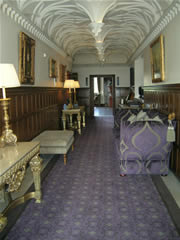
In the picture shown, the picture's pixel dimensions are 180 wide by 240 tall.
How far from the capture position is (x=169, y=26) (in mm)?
4523

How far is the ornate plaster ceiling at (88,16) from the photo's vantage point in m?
4.29

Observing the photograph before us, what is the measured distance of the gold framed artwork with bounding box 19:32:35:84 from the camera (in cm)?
438

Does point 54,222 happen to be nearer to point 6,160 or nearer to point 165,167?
point 6,160

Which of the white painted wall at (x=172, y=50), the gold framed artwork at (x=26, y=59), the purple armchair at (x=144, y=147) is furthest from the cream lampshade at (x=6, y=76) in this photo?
Result: the white painted wall at (x=172, y=50)

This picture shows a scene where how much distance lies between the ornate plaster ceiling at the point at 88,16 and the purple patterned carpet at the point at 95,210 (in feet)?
9.91

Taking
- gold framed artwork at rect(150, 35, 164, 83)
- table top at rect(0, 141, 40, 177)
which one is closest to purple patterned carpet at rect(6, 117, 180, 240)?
table top at rect(0, 141, 40, 177)

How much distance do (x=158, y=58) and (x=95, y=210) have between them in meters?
3.83

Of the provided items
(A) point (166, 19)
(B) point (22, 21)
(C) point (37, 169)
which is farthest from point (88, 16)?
(C) point (37, 169)

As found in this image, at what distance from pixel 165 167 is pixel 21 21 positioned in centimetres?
384

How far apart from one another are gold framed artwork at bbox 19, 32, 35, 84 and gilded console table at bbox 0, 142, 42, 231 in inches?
75.7

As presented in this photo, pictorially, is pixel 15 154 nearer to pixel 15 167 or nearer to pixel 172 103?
pixel 15 167

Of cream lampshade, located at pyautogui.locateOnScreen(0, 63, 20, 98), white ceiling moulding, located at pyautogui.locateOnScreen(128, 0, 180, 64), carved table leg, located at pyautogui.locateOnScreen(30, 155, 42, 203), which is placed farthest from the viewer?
white ceiling moulding, located at pyautogui.locateOnScreen(128, 0, 180, 64)

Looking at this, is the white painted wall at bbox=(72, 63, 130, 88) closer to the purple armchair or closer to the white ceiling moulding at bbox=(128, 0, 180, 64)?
the white ceiling moulding at bbox=(128, 0, 180, 64)

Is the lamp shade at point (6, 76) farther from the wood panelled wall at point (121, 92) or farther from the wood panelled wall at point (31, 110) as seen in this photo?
the wood panelled wall at point (121, 92)
